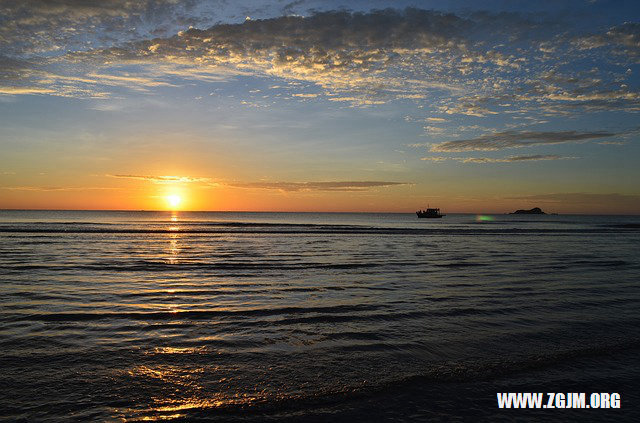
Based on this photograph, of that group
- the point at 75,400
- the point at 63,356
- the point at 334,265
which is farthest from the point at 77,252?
the point at 75,400

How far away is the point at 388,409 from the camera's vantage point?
6.64 meters

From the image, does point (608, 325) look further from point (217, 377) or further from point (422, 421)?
point (217, 377)

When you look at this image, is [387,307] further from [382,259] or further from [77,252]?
[77,252]

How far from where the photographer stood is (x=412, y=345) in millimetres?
9914

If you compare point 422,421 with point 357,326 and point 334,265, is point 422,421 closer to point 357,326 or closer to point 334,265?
point 357,326

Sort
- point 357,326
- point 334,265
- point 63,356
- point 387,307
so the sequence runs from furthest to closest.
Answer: point 334,265, point 387,307, point 357,326, point 63,356

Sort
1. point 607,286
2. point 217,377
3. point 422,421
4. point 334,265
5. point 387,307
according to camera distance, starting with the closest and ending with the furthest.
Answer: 1. point 422,421
2. point 217,377
3. point 387,307
4. point 607,286
5. point 334,265

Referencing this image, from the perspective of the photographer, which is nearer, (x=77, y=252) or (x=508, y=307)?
(x=508, y=307)

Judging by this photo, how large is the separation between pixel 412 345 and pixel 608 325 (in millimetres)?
6406

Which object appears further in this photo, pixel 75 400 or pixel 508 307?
pixel 508 307

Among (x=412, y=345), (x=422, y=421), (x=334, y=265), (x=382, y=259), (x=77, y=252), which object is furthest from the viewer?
(x=77, y=252)

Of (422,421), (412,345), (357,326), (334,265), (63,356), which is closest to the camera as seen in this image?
(422,421)

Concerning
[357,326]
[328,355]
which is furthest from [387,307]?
Result: [328,355]

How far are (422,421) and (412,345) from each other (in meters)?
3.64
